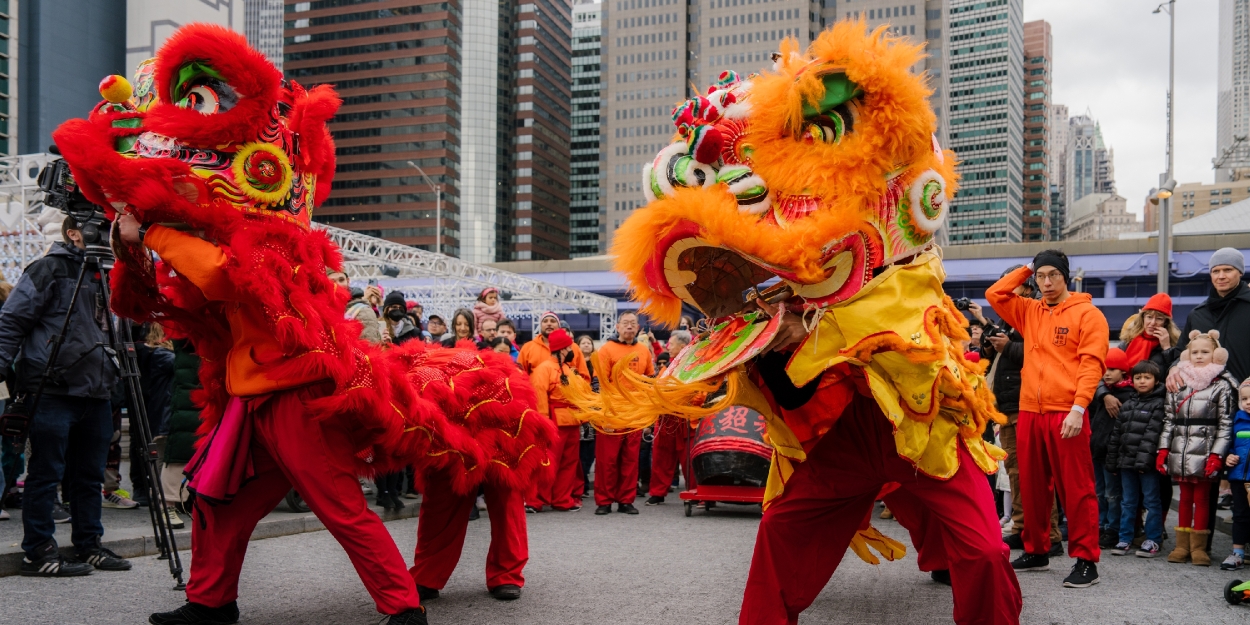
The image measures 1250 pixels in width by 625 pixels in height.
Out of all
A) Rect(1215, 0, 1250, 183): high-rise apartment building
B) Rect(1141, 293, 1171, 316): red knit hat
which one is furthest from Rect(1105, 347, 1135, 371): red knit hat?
Rect(1215, 0, 1250, 183): high-rise apartment building

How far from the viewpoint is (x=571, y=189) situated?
157 meters

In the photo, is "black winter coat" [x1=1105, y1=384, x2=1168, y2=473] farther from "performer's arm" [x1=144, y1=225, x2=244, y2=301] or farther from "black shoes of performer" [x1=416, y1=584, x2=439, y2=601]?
"performer's arm" [x1=144, y1=225, x2=244, y2=301]

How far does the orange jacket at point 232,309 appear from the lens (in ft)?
11.9

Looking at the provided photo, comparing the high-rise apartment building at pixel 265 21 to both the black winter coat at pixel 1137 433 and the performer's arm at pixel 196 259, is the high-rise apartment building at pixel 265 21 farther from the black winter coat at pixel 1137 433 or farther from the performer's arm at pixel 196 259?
the performer's arm at pixel 196 259

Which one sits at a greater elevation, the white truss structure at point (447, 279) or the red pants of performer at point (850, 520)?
the white truss structure at point (447, 279)

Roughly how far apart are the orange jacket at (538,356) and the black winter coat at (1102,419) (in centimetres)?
465

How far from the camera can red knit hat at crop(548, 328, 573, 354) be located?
31.0ft

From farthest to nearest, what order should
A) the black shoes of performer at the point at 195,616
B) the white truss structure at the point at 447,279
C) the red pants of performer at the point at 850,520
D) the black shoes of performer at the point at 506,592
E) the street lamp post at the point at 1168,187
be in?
the white truss structure at the point at 447,279
the street lamp post at the point at 1168,187
the black shoes of performer at the point at 506,592
the black shoes of performer at the point at 195,616
the red pants of performer at the point at 850,520

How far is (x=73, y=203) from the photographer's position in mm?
4652

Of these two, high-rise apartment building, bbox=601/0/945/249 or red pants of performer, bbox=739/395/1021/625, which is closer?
red pants of performer, bbox=739/395/1021/625

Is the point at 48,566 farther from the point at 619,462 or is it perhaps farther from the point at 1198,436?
the point at 1198,436

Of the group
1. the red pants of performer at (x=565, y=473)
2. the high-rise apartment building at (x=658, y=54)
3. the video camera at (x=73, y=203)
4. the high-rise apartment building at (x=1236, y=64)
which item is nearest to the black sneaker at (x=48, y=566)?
the video camera at (x=73, y=203)

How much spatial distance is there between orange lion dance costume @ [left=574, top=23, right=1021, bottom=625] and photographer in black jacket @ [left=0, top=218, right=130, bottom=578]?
3.19 meters

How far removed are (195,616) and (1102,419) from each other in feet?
22.0
